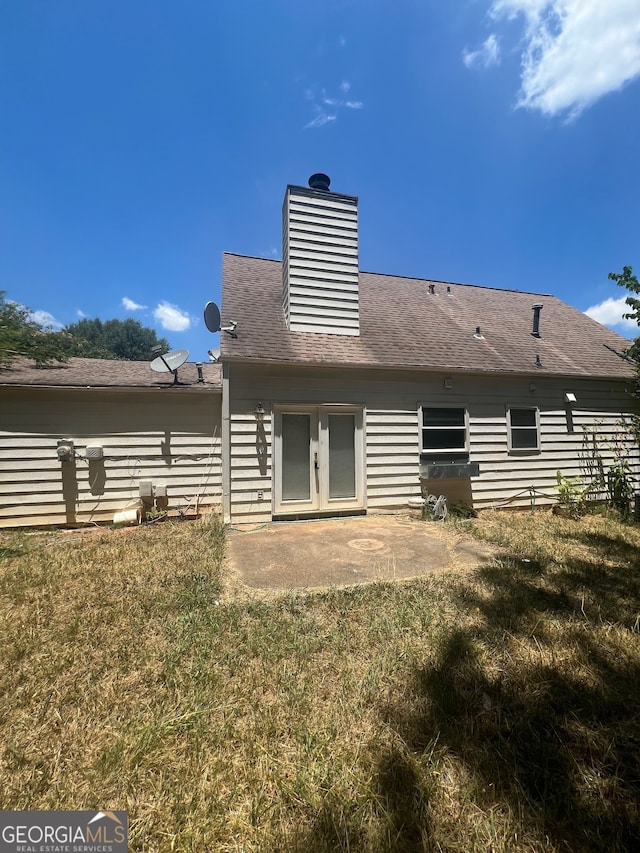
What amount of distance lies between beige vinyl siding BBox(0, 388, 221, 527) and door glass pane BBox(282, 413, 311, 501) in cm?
166

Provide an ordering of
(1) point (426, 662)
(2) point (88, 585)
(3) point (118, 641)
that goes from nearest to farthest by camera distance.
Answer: (1) point (426, 662) → (3) point (118, 641) → (2) point (88, 585)

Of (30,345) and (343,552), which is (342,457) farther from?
(30,345)

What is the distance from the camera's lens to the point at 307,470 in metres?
6.43

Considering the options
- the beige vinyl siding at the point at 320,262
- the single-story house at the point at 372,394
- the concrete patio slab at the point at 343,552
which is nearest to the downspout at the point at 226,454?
the single-story house at the point at 372,394

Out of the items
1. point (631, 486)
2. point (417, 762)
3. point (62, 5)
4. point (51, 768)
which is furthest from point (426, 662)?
point (62, 5)

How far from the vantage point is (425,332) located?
8203 mm

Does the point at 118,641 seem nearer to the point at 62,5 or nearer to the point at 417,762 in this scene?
the point at 417,762

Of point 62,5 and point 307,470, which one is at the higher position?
point 62,5

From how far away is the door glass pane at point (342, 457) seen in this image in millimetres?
6523

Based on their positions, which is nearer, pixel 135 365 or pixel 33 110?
pixel 33 110

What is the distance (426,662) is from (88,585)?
11.4 ft

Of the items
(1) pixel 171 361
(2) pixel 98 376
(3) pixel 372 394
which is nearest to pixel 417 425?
(3) pixel 372 394

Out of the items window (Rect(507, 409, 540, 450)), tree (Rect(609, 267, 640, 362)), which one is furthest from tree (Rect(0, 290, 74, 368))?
tree (Rect(609, 267, 640, 362))

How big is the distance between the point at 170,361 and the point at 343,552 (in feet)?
17.3
